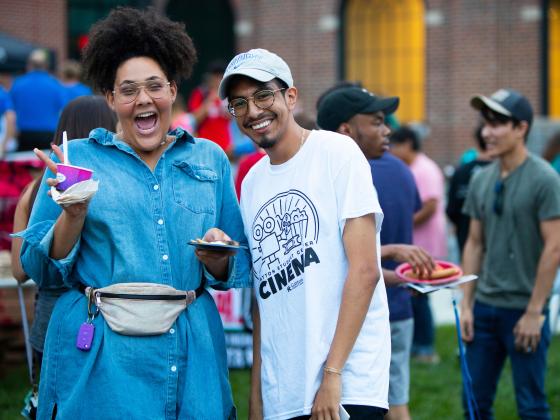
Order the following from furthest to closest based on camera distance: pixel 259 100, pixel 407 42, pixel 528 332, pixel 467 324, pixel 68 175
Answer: pixel 407 42 → pixel 467 324 → pixel 528 332 → pixel 259 100 → pixel 68 175

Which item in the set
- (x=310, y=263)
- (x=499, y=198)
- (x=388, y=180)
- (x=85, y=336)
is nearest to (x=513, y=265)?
(x=499, y=198)

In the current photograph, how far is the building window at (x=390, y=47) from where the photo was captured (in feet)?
60.4

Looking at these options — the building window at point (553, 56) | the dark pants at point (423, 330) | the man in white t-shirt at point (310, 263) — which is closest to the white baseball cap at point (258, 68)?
the man in white t-shirt at point (310, 263)

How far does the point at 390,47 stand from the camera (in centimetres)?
1852

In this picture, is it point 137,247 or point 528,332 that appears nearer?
point 137,247

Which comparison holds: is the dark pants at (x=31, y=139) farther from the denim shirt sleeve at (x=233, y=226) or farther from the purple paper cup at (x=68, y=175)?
the purple paper cup at (x=68, y=175)

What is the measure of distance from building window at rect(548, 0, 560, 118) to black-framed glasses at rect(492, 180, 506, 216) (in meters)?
12.8

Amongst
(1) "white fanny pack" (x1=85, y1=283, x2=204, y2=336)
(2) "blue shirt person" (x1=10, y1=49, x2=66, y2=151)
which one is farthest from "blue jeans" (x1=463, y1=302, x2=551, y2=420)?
(2) "blue shirt person" (x1=10, y1=49, x2=66, y2=151)

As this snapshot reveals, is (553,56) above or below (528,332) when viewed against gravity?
above

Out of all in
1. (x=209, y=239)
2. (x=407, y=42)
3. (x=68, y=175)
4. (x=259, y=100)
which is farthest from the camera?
(x=407, y=42)

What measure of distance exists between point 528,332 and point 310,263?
7.53ft

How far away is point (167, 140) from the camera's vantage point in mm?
3666

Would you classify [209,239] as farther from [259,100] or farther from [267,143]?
[259,100]

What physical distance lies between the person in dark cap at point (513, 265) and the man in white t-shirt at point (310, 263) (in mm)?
2041
